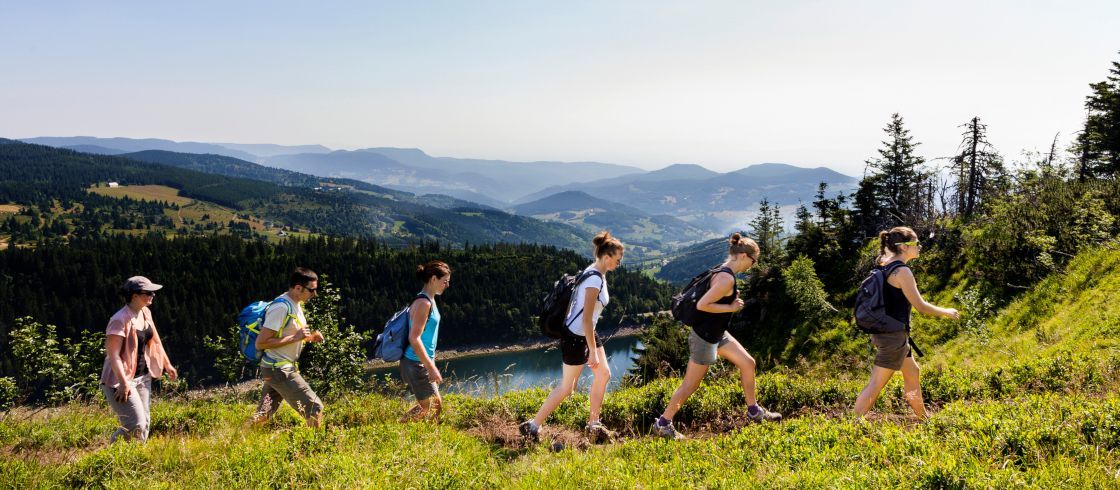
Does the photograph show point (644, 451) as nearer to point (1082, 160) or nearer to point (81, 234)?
point (1082, 160)

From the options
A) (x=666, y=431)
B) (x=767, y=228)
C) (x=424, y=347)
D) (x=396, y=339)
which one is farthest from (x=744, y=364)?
(x=767, y=228)

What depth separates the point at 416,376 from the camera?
18.4 ft

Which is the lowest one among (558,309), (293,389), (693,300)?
(293,389)

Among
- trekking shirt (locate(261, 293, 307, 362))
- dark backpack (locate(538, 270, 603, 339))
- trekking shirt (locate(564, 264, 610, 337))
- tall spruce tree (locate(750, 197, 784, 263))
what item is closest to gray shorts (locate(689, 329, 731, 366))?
trekking shirt (locate(564, 264, 610, 337))

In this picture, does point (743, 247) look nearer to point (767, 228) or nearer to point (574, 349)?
→ point (574, 349)

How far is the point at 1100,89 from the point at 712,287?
38817 millimetres

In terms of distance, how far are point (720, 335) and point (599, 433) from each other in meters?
→ 1.64

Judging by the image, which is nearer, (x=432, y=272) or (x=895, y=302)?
(x=895, y=302)

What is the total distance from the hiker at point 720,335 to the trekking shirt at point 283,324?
400cm

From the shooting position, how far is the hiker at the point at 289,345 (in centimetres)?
544

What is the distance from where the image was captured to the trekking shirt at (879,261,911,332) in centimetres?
516

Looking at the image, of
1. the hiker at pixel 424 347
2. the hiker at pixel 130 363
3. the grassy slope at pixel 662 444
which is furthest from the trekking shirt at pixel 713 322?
the hiker at pixel 130 363

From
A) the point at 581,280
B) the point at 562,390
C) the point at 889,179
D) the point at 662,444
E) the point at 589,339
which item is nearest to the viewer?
the point at 662,444

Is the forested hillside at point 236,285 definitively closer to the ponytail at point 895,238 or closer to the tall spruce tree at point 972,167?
the tall spruce tree at point 972,167
